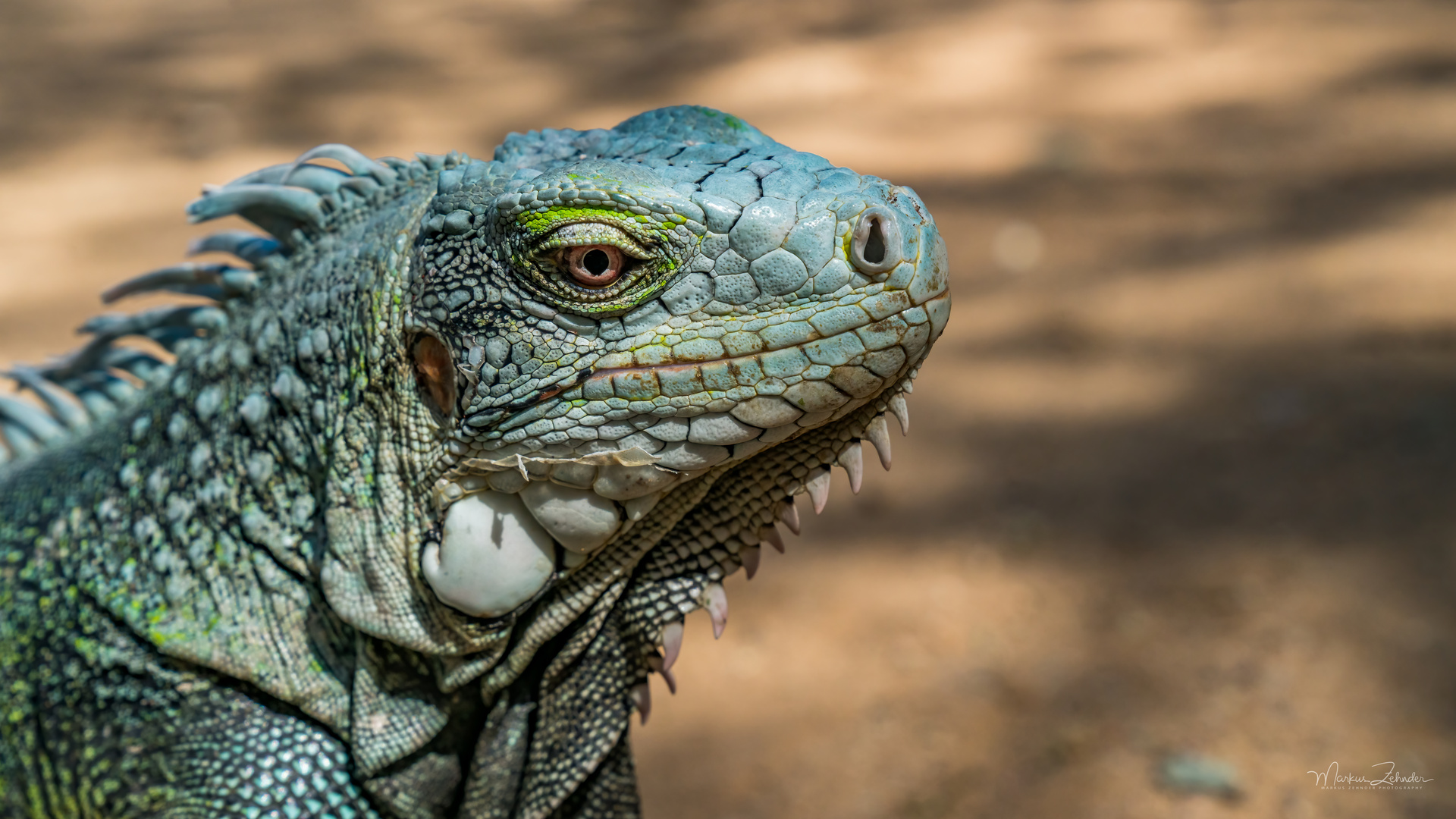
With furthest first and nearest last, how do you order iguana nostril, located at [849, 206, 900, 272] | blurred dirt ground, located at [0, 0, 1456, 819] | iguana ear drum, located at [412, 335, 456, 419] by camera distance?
blurred dirt ground, located at [0, 0, 1456, 819] < iguana ear drum, located at [412, 335, 456, 419] < iguana nostril, located at [849, 206, 900, 272]

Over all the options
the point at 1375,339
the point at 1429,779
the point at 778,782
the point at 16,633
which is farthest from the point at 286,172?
the point at 1375,339

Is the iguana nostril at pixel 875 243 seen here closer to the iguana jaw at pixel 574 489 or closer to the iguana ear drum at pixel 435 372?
the iguana jaw at pixel 574 489

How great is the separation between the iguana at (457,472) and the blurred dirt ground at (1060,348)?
2009 millimetres

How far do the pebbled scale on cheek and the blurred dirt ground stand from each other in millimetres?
2250

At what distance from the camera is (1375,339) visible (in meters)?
5.01

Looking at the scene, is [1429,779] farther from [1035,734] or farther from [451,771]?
[451,771]

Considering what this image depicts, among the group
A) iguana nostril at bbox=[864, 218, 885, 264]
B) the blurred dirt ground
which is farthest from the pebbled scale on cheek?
the blurred dirt ground

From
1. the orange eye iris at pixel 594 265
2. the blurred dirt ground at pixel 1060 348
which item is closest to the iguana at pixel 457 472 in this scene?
the orange eye iris at pixel 594 265

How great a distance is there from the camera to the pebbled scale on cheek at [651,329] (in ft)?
4.84

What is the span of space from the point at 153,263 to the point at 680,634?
601 centimetres

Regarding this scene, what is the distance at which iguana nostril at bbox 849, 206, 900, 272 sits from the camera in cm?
146

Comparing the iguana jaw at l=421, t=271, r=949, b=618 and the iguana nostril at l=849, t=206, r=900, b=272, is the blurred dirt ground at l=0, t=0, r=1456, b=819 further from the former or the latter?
the iguana nostril at l=849, t=206, r=900, b=272

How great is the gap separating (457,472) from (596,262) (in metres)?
0.36

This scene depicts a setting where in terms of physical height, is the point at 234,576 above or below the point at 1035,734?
above
